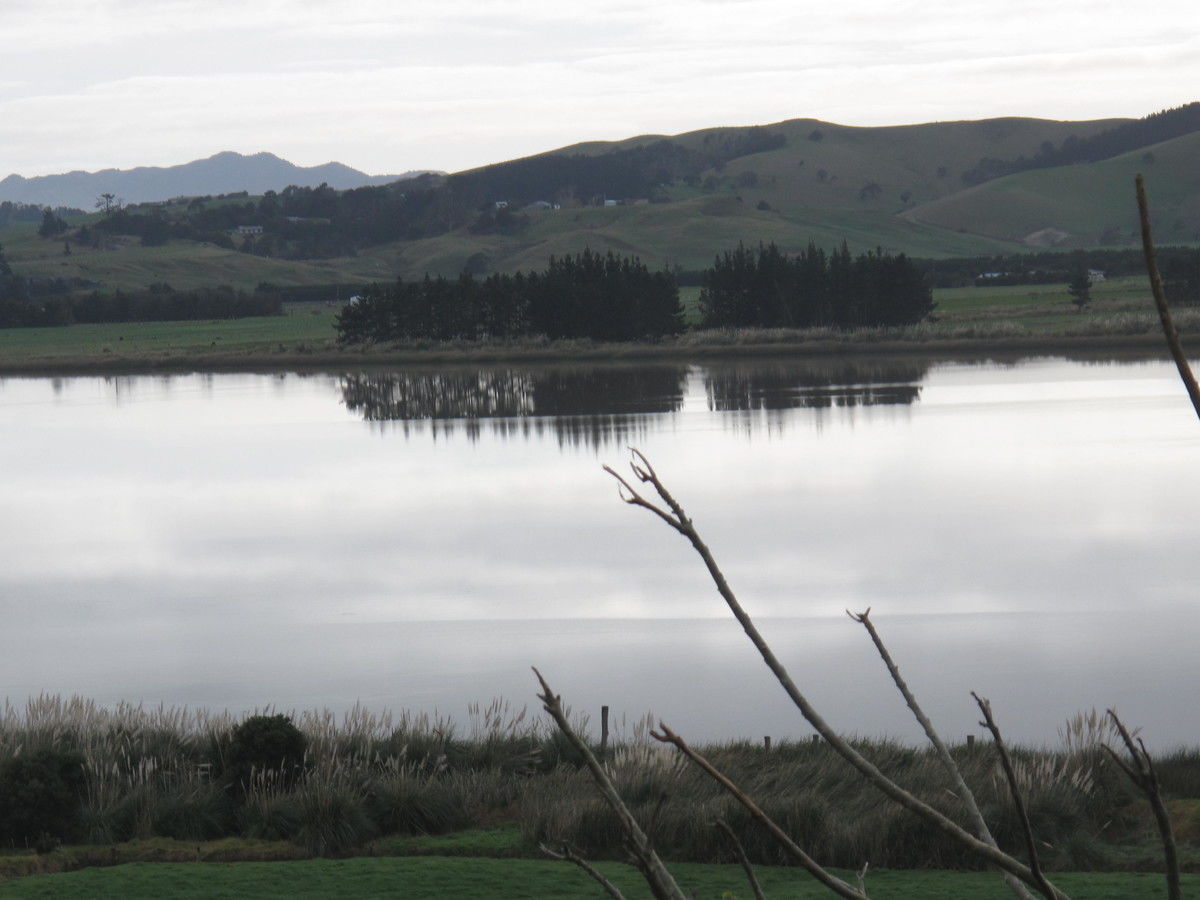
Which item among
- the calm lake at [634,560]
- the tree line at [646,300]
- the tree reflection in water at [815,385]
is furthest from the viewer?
the tree line at [646,300]

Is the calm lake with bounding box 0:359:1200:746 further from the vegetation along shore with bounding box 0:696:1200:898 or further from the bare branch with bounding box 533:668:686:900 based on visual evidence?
the bare branch with bounding box 533:668:686:900

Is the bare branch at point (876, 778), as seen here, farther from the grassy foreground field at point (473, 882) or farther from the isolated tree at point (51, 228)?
the isolated tree at point (51, 228)

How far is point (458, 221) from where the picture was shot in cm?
18900

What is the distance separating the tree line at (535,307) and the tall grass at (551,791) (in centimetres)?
6136

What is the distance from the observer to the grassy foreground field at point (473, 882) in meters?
7.74

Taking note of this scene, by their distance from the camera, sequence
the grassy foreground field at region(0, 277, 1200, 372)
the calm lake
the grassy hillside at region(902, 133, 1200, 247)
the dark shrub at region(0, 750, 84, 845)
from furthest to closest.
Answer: the grassy hillside at region(902, 133, 1200, 247) < the grassy foreground field at region(0, 277, 1200, 372) < the calm lake < the dark shrub at region(0, 750, 84, 845)

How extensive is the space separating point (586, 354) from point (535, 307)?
544 centimetres

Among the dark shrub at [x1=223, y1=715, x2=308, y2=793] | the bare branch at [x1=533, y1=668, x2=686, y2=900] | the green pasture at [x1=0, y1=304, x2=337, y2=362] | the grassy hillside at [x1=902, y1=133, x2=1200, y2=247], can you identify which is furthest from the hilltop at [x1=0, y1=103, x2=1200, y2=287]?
the bare branch at [x1=533, y1=668, x2=686, y2=900]

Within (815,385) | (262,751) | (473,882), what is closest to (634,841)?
(473,882)

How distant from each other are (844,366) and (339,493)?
33158 millimetres

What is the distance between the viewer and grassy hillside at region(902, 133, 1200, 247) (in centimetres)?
18188

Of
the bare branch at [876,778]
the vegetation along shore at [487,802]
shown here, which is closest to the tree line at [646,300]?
the vegetation along shore at [487,802]

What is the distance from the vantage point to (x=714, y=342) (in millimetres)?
71625

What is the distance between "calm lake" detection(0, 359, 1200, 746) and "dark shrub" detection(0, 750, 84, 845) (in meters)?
5.09
